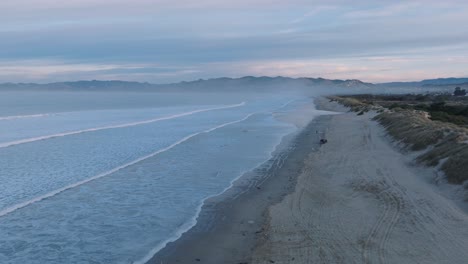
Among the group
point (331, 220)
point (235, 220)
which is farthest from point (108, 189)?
A: point (331, 220)

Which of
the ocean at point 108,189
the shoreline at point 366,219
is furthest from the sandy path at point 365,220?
the ocean at point 108,189

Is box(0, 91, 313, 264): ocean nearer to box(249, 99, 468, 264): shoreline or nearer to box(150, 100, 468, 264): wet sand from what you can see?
box(150, 100, 468, 264): wet sand

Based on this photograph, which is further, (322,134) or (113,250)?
→ (322,134)

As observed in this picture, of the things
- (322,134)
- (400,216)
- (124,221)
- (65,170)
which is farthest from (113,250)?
(322,134)

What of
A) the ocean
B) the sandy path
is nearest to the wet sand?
the sandy path

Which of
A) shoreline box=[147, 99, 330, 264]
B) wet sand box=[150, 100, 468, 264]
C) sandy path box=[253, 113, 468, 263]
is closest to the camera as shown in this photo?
sandy path box=[253, 113, 468, 263]

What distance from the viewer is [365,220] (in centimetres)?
1034

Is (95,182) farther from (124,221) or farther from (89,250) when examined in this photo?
(89,250)

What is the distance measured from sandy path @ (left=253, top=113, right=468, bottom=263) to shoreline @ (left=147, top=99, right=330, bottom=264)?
1.11 ft

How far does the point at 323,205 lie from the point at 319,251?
349 centimetres

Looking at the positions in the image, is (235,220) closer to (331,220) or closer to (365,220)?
(331,220)

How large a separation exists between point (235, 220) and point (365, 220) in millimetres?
2628

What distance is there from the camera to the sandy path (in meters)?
8.30

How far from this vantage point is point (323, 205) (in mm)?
11945
